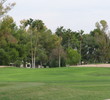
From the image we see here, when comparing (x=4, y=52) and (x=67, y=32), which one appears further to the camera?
(x=67, y=32)

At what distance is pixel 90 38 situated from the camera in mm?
85188

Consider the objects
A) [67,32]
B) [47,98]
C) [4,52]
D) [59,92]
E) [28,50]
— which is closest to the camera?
[47,98]

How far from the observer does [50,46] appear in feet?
259

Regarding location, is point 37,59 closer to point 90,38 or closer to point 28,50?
point 28,50

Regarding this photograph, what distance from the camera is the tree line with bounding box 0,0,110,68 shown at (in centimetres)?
6975

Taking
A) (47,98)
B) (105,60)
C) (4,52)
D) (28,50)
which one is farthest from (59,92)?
(105,60)

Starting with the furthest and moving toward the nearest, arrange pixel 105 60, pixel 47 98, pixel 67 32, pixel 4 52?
pixel 67 32
pixel 105 60
pixel 4 52
pixel 47 98

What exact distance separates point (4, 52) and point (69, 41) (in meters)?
21.8

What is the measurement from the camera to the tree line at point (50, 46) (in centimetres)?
6975

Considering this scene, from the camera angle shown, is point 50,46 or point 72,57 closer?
point 72,57

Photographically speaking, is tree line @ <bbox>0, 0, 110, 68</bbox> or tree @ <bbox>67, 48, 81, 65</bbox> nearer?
tree line @ <bbox>0, 0, 110, 68</bbox>

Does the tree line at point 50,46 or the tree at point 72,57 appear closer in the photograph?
the tree line at point 50,46

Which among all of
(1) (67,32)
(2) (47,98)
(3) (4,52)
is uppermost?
(1) (67,32)

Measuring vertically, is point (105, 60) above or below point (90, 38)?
below
